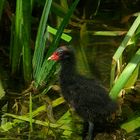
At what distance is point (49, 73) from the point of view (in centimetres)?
414

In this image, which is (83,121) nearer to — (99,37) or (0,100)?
(0,100)

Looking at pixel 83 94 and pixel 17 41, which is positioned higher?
pixel 17 41

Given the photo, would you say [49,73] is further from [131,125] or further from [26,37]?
[131,125]

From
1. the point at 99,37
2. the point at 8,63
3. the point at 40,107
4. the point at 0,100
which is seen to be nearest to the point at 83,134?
the point at 40,107

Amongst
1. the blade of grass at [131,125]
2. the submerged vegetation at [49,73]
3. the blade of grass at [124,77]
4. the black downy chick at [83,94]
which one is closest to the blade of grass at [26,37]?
the submerged vegetation at [49,73]

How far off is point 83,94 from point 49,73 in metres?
0.64

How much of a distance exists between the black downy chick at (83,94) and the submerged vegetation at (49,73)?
12 cm

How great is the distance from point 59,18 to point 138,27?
1283 mm

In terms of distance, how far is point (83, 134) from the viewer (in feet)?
12.4

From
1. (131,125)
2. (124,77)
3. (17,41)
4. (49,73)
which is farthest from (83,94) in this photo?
(17,41)

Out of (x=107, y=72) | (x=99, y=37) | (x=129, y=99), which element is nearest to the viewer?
(x=129, y=99)

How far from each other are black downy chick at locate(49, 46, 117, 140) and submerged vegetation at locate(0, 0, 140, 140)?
0.40ft

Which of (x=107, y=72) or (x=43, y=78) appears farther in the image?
(x=107, y=72)

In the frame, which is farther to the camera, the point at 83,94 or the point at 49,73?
the point at 49,73
